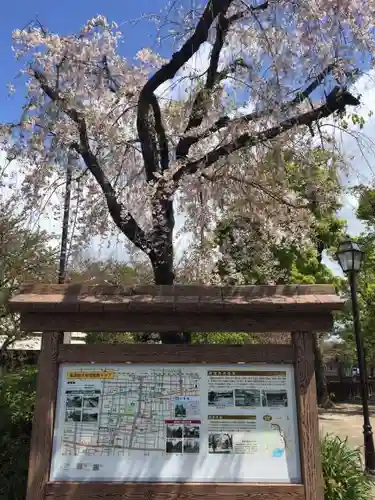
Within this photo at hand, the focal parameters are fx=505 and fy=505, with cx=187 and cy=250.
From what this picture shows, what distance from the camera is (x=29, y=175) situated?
800cm

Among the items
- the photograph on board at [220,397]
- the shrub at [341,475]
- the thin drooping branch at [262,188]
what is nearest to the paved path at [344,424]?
the shrub at [341,475]

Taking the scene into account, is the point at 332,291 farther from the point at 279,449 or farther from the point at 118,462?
the point at 118,462

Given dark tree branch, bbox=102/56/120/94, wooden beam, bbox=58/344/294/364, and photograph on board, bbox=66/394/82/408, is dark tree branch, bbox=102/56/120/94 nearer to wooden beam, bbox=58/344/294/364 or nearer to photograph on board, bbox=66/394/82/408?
wooden beam, bbox=58/344/294/364

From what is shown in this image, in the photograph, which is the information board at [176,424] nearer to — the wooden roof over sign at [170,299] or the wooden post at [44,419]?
the wooden post at [44,419]

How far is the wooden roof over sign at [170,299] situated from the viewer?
4.78 metres

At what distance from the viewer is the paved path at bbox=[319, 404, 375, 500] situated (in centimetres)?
1462

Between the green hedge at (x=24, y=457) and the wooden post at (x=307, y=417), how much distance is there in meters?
1.36

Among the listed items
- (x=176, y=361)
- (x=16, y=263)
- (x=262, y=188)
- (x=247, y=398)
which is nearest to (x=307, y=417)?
(x=247, y=398)

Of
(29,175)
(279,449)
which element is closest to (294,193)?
(29,175)

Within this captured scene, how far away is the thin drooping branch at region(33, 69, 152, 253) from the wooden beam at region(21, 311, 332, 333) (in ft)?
6.96

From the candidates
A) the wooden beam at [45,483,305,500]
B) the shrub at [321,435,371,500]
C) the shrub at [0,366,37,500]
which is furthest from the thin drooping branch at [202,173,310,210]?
the wooden beam at [45,483,305,500]

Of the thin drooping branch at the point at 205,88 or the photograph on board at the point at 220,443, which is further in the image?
the thin drooping branch at the point at 205,88

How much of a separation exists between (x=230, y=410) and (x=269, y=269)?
193 inches

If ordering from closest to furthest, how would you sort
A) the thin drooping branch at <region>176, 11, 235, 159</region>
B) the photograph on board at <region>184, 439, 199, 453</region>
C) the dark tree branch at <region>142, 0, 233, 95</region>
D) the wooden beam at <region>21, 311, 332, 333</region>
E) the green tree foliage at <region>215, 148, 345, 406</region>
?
1. the photograph on board at <region>184, 439, 199, 453</region>
2. the wooden beam at <region>21, 311, 332, 333</region>
3. the dark tree branch at <region>142, 0, 233, 95</region>
4. the thin drooping branch at <region>176, 11, 235, 159</region>
5. the green tree foliage at <region>215, 148, 345, 406</region>
